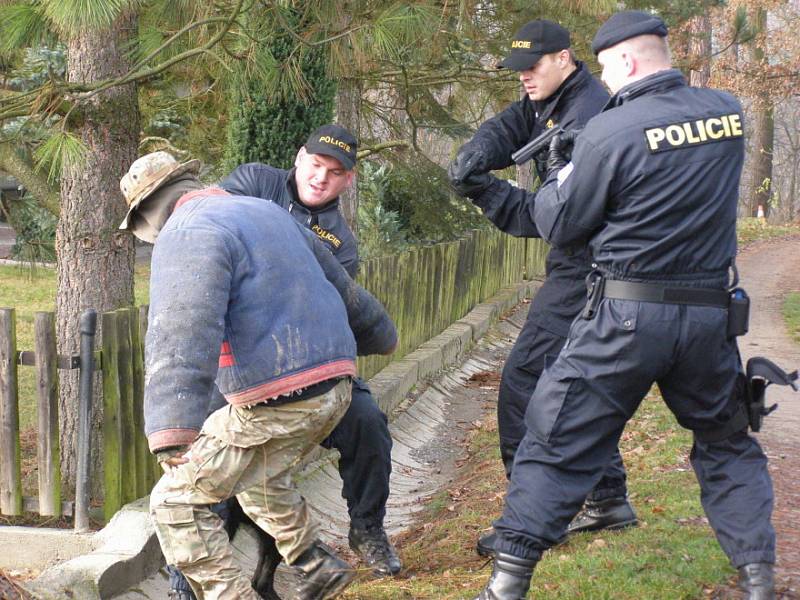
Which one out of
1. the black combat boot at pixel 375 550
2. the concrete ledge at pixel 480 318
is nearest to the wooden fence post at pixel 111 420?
the black combat boot at pixel 375 550

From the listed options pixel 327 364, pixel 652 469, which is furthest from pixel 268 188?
pixel 652 469

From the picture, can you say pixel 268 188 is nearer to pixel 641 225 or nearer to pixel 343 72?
pixel 641 225

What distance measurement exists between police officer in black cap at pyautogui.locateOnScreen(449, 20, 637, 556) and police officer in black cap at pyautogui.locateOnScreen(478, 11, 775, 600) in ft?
2.59

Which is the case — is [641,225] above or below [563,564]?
above

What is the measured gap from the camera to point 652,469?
5.79m

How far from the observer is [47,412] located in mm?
4906

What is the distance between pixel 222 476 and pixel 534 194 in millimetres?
1770

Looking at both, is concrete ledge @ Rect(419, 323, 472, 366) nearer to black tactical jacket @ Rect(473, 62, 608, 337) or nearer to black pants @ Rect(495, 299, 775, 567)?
black tactical jacket @ Rect(473, 62, 608, 337)

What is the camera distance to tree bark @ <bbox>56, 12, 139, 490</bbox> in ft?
20.5

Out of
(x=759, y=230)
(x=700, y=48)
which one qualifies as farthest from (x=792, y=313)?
(x=759, y=230)

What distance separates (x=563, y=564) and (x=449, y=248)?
6853 mm

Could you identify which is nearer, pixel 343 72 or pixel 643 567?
pixel 643 567

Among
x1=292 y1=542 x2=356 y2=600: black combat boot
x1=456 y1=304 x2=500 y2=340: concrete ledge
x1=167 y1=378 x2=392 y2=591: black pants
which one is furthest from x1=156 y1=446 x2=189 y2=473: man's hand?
x1=456 y1=304 x2=500 y2=340: concrete ledge

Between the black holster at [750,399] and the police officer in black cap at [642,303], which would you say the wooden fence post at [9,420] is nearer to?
the police officer in black cap at [642,303]
